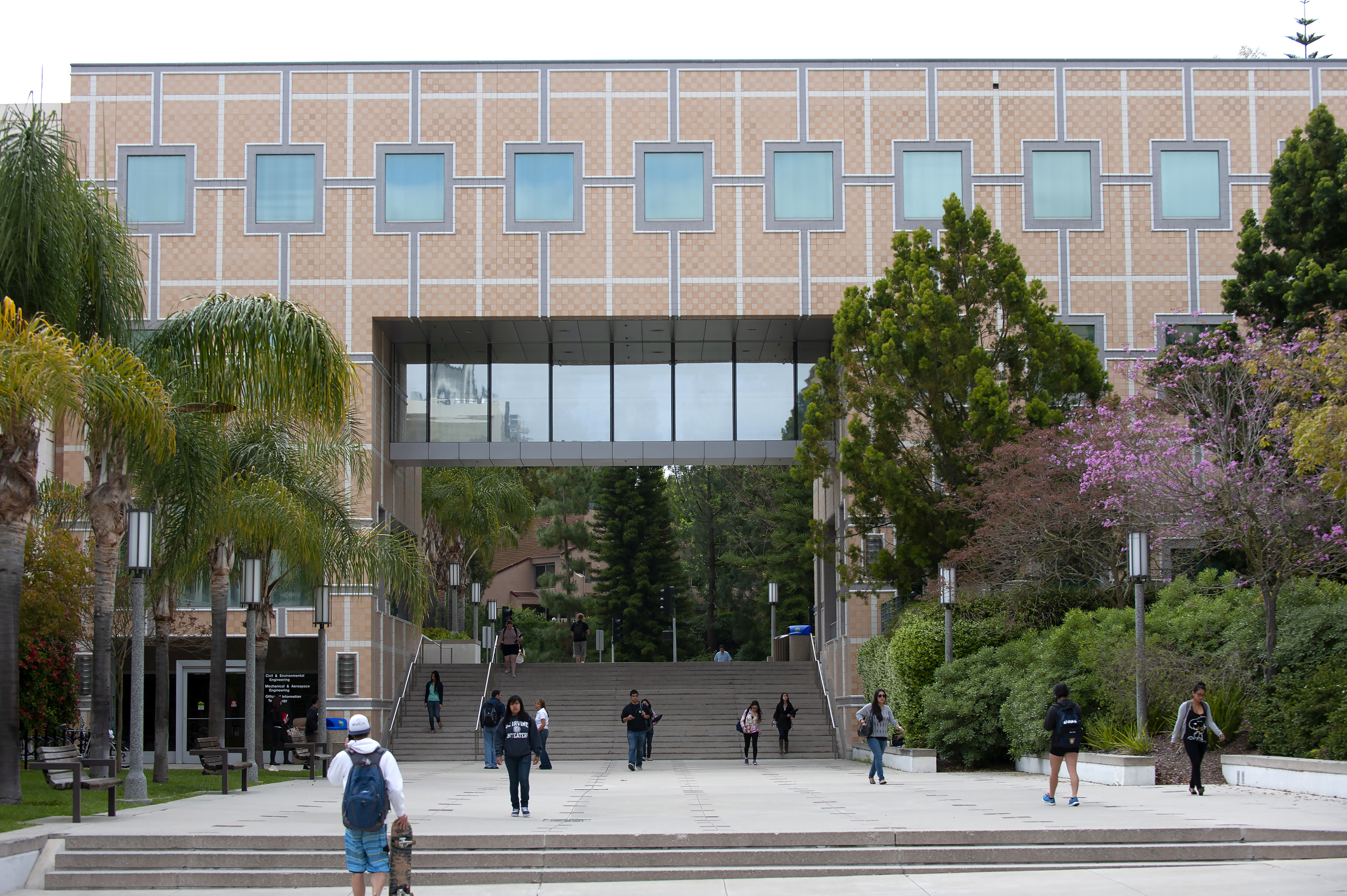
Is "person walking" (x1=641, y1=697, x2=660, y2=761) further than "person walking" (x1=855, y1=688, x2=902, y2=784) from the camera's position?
Yes

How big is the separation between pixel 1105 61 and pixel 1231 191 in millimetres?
4449

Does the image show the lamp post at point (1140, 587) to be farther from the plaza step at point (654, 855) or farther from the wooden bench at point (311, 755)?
the wooden bench at point (311, 755)

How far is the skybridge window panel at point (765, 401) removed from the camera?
117 feet

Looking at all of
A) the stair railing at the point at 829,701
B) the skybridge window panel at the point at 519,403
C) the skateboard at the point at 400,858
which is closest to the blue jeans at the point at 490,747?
the skybridge window panel at the point at 519,403

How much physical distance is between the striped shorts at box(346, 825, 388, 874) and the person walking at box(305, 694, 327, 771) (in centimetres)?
1578

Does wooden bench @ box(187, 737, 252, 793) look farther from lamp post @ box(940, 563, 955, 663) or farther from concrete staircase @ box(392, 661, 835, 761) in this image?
lamp post @ box(940, 563, 955, 663)

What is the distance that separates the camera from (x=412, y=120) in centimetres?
3422

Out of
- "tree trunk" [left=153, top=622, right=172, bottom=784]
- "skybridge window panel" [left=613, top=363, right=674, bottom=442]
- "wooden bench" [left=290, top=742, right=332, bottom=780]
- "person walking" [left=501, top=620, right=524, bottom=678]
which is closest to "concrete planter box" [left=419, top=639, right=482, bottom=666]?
"person walking" [left=501, top=620, right=524, bottom=678]

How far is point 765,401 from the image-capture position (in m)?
35.8

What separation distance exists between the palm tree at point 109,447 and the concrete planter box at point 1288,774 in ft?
47.1

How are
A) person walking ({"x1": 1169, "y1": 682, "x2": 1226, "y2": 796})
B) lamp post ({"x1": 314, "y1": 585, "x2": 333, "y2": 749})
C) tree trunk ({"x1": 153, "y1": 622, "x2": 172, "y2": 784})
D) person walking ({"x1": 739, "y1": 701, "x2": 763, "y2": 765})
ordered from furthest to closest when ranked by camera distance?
1. person walking ({"x1": 739, "y1": 701, "x2": 763, "y2": 765})
2. lamp post ({"x1": 314, "y1": 585, "x2": 333, "y2": 749})
3. tree trunk ({"x1": 153, "y1": 622, "x2": 172, "y2": 784})
4. person walking ({"x1": 1169, "y1": 682, "x2": 1226, "y2": 796})

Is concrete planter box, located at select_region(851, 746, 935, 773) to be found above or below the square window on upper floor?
below

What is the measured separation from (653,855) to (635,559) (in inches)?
1950

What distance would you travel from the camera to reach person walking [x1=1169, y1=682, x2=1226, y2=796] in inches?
679
